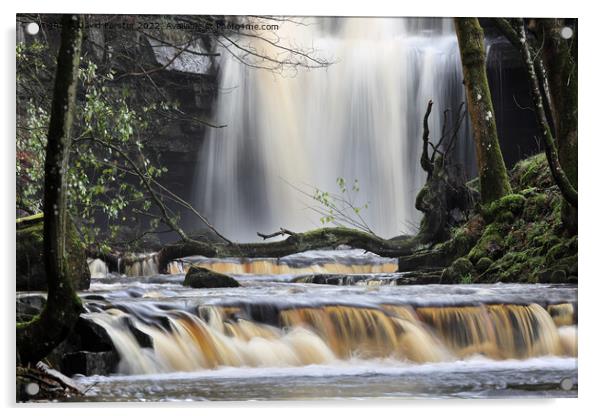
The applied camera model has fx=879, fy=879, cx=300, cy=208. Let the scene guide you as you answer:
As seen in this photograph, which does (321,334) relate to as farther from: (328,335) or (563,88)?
(563,88)

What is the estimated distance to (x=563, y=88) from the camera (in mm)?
6520

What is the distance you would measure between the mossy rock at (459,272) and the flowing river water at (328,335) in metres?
0.07

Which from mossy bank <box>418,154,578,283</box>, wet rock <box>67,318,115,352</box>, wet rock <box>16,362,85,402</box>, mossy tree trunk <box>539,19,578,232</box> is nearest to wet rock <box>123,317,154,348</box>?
wet rock <box>67,318,115,352</box>

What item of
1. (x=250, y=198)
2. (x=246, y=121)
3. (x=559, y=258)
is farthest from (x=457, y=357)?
(x=246, y=121)

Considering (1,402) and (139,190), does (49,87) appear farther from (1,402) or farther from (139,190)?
(1,402)

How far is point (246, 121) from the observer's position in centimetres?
643

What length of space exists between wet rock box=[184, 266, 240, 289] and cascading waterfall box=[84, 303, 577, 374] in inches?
7.5

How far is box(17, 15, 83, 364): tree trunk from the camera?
606 cm

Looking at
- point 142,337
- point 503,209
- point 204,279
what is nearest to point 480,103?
point 503,209

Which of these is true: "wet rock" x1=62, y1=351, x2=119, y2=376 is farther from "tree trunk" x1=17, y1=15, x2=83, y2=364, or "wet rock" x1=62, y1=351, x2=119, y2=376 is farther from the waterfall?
the waterfall

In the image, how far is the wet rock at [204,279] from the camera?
20.9ft

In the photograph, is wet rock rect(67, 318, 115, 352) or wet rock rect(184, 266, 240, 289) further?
wet rock rect(184, 266, 240, 289)

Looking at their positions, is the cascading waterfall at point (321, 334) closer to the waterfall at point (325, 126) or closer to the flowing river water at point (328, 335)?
the flowing river water at point (328, 335)

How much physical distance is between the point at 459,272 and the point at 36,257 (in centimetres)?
305
